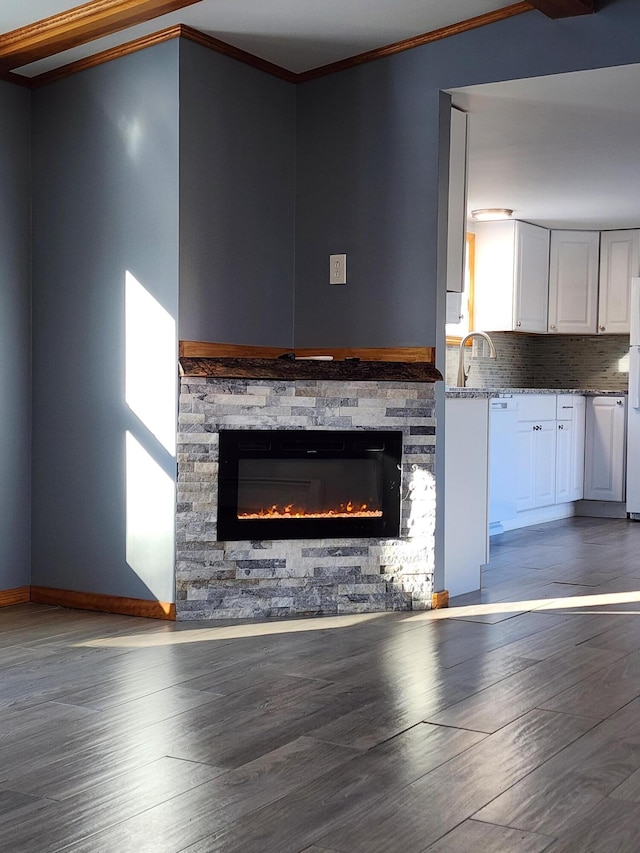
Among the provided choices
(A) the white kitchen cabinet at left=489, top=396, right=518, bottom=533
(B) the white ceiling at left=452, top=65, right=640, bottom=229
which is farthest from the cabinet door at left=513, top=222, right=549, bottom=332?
(A) the white kitchen cabinet at left=489, top=396, right=518, bottom=533

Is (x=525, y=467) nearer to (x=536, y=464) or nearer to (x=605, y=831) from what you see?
(x=536, y=464)

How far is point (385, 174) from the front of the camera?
167 inches

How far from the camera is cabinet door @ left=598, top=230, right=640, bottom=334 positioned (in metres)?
7.52

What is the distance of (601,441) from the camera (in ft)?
24.3

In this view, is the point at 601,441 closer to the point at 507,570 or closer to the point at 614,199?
the point at 614,199

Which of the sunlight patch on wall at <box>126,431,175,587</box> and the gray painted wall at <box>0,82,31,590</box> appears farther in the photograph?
the gray painted wall at <box>0,82,31,590</box>

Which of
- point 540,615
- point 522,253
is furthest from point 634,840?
point 522,253

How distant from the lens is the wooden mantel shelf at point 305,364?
3.91m

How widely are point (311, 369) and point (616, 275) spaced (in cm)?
432

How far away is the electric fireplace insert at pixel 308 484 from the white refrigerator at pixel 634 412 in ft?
11.5

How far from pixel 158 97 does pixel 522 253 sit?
12.6ft

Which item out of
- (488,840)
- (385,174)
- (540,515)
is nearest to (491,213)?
(540,515)

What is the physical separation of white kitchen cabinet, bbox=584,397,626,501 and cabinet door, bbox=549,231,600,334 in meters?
0.64

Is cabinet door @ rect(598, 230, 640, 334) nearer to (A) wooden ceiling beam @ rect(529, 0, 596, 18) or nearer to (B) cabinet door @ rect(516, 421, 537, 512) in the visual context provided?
(B) cabinet door @ rect(516, 421, 537, 512)
